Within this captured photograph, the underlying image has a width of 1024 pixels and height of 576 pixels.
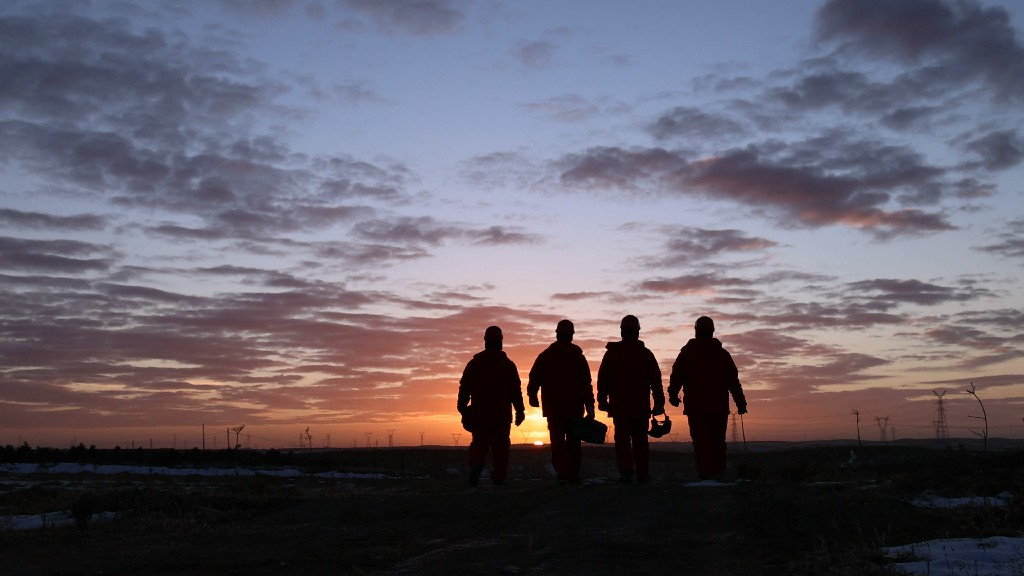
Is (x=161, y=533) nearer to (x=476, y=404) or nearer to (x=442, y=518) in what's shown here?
(x=442, y=518)

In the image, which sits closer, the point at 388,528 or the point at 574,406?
the point at 388,528

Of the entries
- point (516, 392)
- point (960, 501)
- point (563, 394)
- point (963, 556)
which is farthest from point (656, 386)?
point (963, 556)

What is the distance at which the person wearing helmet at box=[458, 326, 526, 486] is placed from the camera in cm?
1455

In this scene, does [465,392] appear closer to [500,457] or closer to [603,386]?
[500,457]

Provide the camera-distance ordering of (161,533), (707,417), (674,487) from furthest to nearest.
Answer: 1. (707,417)
2. (674,487)
3. (161,533)

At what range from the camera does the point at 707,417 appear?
44.3 feet

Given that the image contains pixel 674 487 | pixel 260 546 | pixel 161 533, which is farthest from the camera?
pixel 674 487

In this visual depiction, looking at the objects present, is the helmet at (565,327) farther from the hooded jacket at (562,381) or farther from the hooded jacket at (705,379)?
the hooded jacket at (705,379)

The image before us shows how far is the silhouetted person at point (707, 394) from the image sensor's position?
1345cm

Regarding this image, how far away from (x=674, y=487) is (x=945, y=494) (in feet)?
9.89

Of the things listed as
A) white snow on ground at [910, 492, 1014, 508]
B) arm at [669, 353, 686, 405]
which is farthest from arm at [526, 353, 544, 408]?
white snow on ground at [910, 492, 1014, 508]

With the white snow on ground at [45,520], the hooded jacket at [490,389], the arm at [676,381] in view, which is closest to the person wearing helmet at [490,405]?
the hooded jacket at [490,389]

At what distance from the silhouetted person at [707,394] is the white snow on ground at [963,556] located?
649 centimetres

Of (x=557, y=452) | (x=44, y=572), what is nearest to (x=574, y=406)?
(x=557, y=452)
